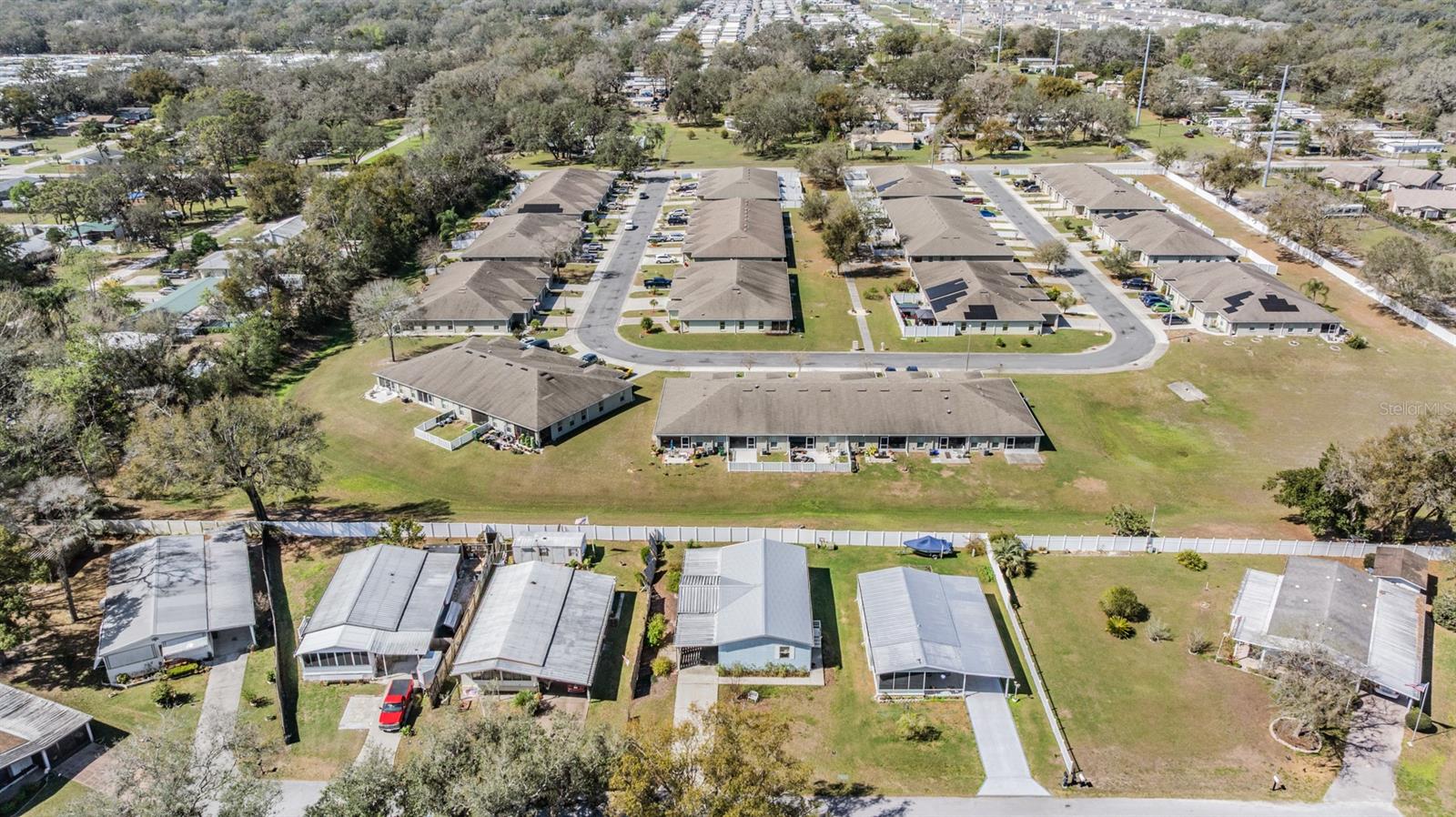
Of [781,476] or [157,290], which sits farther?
[157,290]

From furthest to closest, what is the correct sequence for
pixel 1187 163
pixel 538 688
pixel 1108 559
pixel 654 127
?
1. pixel 654 127
2. pixel 1187 163
3. pixel 1108 559
4. pixel 538 688

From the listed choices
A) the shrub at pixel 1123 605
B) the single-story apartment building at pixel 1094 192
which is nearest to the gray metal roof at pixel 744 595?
the shrub at pixel 1123 605

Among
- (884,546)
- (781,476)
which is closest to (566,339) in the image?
(781,476)

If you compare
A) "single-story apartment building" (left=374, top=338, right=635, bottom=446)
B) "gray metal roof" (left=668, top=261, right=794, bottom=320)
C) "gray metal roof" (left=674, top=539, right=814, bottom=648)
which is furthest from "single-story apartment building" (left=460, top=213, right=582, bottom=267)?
"gray metal roof" (left=674, top=539, right=814, bottom=648)

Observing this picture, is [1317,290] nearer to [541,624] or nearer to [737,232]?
[737,232]

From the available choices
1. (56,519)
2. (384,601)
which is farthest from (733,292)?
(56,519)

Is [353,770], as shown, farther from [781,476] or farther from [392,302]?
[392,302]

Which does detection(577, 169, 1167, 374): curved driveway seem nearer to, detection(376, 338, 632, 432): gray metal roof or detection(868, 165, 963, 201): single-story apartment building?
detection(376, 338, 632, 432): gray metal roof
